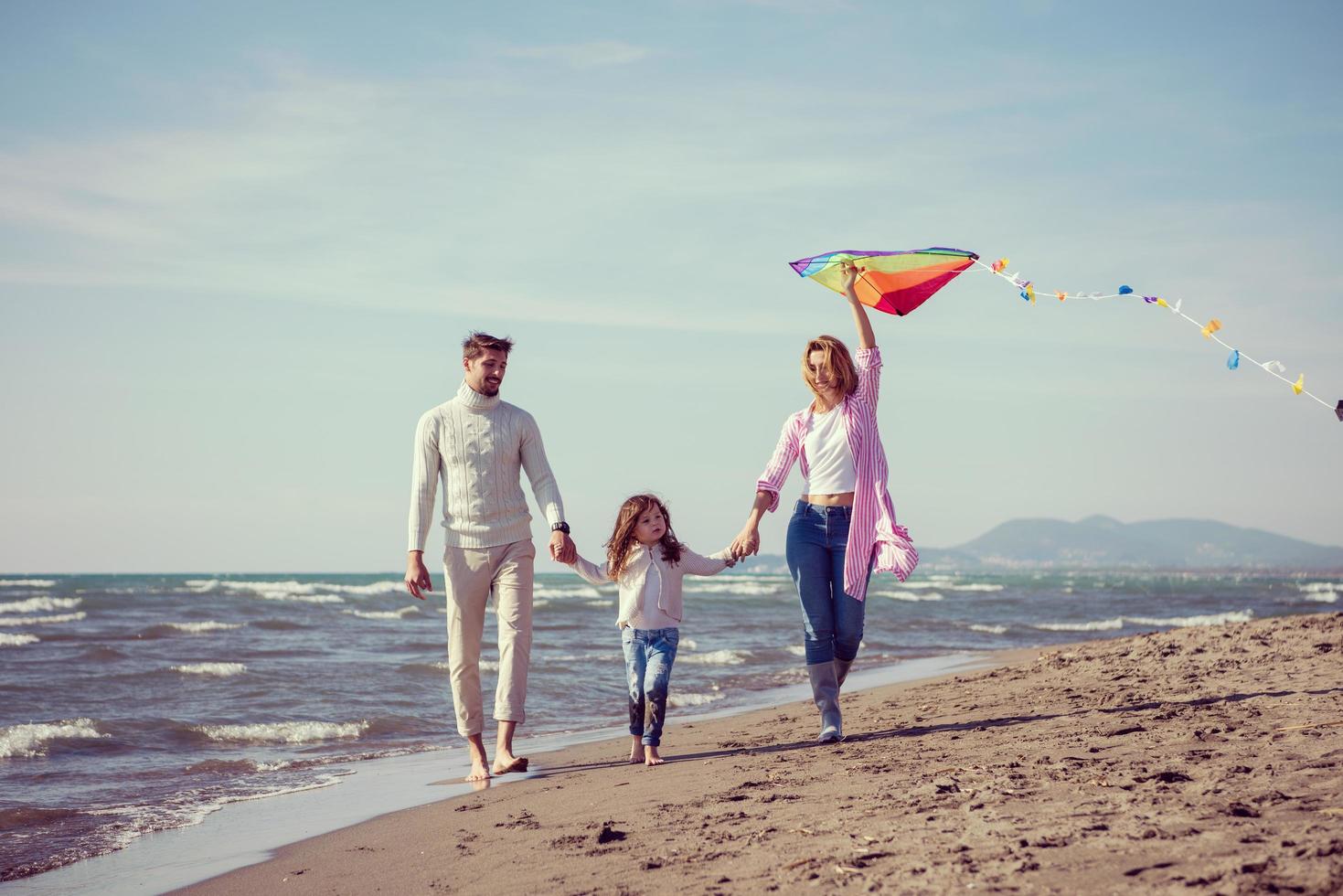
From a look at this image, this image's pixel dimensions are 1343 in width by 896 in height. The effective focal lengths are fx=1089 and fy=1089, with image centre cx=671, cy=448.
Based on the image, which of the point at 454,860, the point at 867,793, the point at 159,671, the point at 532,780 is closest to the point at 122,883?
the point at 454,860

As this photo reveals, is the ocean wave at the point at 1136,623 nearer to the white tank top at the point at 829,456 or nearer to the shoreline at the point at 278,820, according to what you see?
the shoreline at the point at 278,820

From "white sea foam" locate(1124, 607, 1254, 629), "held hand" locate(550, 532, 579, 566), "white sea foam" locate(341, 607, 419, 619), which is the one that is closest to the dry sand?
"held hand" locate(550, 532, 579, 566)

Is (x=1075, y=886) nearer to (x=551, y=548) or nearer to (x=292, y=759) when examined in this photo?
(x=551, y=548)

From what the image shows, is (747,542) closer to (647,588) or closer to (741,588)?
(647,588)

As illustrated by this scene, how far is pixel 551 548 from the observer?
531cm

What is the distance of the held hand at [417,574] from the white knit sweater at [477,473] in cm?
6

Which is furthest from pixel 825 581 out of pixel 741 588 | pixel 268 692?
pixel 741 588

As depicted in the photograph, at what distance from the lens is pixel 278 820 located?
15.9 ft

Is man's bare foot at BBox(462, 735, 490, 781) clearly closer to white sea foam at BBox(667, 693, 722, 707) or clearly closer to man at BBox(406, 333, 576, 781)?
man at BBox(406, 333, 576, 781)

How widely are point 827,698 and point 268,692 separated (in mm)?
6045

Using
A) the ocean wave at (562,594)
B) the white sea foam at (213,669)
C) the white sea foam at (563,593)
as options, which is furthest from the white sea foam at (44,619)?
the white sea foam at (563,593)

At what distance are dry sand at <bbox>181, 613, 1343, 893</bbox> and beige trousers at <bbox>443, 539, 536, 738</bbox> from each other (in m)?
0.47

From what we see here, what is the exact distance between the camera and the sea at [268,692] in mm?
5652

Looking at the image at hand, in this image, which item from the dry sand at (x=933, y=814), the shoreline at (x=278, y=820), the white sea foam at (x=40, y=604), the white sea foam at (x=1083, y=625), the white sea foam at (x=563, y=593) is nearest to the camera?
the dry sand at (x=933, y=814)
